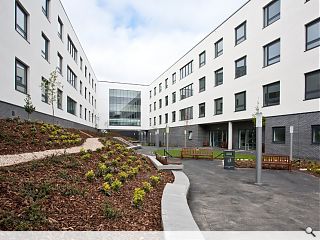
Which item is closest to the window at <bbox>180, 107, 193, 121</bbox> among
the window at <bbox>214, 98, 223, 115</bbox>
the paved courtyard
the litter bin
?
the window at <bbox>214, 98, 223, 115</bbox>

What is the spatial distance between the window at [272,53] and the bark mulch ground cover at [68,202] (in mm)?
19491

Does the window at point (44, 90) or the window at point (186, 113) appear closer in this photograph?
the window at point (44, 90)

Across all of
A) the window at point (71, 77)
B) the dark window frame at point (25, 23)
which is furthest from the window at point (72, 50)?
the dark window frame at point (25, 23)

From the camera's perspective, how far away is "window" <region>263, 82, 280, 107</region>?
819 inches

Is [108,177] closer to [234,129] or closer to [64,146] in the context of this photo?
[64,146]

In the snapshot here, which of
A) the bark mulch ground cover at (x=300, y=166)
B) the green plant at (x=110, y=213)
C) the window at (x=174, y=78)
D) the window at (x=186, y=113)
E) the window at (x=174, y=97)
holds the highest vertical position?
the window at (x=174, y=78)

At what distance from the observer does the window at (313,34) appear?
17016 millimetres

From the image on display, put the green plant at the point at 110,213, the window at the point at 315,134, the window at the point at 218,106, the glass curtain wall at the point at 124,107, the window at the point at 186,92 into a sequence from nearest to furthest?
the green plant at the point at 110,213 < the window at the point at 315,134 < the window at the point at 218,106 < the window at the point at 186,92 < the glass curtain wall at the point at 124,107

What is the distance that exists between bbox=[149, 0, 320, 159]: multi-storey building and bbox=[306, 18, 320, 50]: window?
0.06m

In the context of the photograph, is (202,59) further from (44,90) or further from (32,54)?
(32,54)

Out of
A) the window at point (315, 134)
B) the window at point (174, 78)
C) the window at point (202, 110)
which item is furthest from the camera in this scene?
the window at point (174, 78)

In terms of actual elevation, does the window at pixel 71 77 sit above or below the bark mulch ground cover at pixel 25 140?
above

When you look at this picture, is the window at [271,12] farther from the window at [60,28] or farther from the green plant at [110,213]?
the green plant at [110,213]

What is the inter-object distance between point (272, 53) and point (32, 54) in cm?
2013
